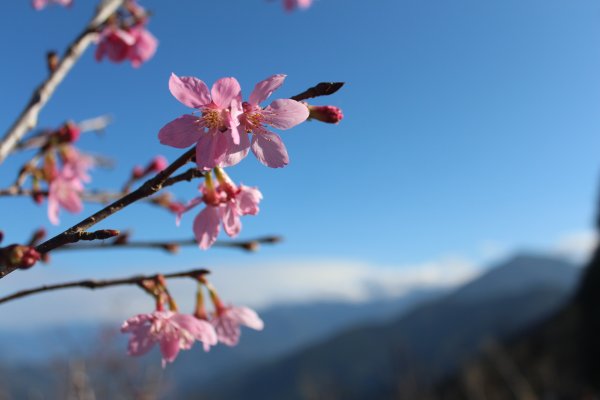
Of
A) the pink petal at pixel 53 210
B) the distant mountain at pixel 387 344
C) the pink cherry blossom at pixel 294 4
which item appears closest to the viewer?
the pink petal at pixel 53 210

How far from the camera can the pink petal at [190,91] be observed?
3.18 feet

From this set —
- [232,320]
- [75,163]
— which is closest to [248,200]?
[232,320]

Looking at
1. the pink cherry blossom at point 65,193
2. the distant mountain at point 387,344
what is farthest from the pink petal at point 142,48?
the distant mountain at point 387,344

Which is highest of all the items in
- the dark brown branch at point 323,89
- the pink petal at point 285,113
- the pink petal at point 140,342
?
the pink petal at point 285,113

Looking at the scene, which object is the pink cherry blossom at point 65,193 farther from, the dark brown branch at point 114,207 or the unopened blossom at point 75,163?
the dark brown branch at point 114,207

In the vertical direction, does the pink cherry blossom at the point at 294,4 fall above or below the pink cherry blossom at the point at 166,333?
above

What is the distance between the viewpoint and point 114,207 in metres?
0.81

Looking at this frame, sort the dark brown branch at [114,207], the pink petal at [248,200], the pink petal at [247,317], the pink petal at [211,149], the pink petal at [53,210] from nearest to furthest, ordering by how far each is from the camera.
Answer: the dark brown branch at [114,207] → the pink petal at [211,149] → the pink petal at [248,200] → the pink petal at [247,317] → the pink petal at [53,210]

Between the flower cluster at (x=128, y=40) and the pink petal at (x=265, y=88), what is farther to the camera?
the flower cluster at (x=128, y=40)

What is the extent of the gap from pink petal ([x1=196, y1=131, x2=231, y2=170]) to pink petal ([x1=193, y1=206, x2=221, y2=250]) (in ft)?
1.01

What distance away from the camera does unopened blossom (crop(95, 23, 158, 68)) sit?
7.07 feet

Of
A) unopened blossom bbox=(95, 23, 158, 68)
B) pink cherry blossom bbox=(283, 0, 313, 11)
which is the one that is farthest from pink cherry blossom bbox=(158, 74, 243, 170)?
pink cherry blossom bbox=(283, 0, 313, 11)

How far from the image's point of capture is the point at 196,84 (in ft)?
3.23

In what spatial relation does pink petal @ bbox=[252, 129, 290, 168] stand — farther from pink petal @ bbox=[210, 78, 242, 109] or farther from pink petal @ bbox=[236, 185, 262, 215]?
pink petal @ bbox=[236, 185, 262, 215]
